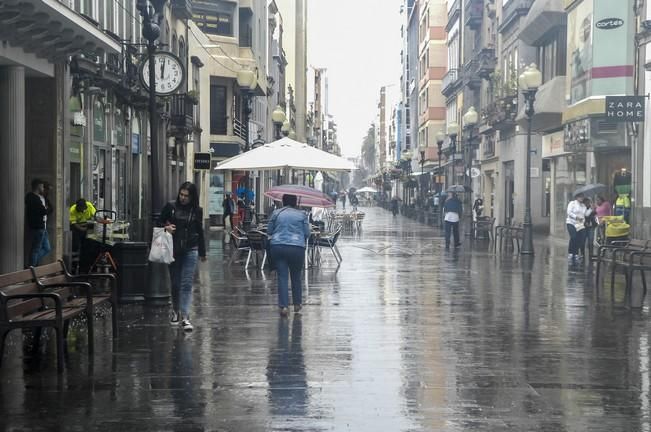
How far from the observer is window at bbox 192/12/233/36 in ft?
145

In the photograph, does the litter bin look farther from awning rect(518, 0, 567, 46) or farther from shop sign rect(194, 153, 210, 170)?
awning rect(518, 0, 567, 46)

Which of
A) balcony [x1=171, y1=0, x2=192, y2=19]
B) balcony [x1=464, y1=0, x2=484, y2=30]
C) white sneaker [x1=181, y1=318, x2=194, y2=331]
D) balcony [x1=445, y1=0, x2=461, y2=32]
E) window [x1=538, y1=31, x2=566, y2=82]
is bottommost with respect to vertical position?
white sneaker [x1=181, y1=318, x2=194, y2=331]

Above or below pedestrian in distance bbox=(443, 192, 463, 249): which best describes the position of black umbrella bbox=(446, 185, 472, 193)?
above

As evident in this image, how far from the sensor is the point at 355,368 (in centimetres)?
869

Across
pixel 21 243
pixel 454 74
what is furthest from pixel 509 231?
pixel 454 74

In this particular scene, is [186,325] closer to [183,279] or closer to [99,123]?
[183,279]

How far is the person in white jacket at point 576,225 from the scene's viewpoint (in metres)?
21.7

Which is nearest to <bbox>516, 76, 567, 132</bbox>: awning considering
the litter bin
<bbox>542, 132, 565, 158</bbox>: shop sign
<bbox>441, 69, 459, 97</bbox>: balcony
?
<bbox>542, 132, 565, 158</bbox>: shop sign

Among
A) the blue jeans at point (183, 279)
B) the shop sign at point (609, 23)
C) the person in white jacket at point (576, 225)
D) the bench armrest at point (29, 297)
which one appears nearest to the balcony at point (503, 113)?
the shop sign at point (609, 23)

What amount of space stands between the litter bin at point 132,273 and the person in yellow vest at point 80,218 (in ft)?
13.7

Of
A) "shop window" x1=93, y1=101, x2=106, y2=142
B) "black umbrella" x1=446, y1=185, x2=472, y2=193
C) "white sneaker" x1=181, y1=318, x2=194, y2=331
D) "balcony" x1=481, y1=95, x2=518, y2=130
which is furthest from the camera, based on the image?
"balcony" x1=481, y1=95, x2=518, y2=130

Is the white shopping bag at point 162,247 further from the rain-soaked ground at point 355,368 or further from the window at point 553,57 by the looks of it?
the window at point 553,57

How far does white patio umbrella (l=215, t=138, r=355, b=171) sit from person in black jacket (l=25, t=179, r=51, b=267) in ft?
20.2

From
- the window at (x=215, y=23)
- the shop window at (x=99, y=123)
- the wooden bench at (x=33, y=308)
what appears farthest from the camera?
the window at (x=215, y=23)
